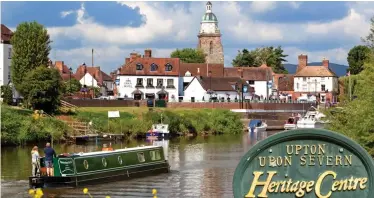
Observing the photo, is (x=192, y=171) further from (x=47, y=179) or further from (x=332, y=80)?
(x=332, y=80)

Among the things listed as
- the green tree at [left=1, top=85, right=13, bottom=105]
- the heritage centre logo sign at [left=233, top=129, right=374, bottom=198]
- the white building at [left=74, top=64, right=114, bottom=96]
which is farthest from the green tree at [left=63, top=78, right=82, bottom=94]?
the heritage centre logo sign at [left=233, top=129, right=374, bottom=198]

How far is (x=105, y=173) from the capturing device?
1441 inches

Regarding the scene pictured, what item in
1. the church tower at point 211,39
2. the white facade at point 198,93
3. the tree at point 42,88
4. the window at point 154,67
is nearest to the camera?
the tree at point 42,88

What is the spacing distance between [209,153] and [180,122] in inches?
1058

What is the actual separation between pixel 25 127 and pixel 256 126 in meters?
39.2

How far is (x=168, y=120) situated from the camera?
83000 mm

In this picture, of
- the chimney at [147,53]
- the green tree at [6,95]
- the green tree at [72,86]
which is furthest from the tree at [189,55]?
the green tree at [6,95]

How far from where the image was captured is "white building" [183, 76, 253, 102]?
367ft

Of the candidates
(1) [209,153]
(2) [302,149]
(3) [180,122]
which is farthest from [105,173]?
(3) [180,122]

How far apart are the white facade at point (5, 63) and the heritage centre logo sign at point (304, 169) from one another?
7769 centimetres

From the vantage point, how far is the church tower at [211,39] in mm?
167375

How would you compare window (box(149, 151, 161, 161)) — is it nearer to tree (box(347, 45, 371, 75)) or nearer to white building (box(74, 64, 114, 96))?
white building (box(74, 64, 114, 96))

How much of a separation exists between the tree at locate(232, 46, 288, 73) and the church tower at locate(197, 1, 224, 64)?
6000 mm

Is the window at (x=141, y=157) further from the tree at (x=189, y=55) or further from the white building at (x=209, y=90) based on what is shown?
the tree at (x=189, y=55)
